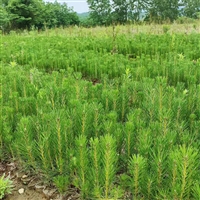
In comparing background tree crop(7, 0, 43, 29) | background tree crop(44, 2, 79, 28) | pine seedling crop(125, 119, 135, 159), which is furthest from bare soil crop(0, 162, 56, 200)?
background tree crop(44, 2, 79, 28)

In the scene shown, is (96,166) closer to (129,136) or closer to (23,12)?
(129,136)

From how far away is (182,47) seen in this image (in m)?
5.31

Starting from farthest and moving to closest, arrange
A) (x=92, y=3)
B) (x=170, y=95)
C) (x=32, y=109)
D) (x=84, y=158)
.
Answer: (x=92, y=3) < (x=32, y=109) < (x=170, y=95) < (x=84, y=158)

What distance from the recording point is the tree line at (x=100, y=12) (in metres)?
23.3

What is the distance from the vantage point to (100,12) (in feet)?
135

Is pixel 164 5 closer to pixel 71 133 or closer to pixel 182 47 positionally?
pixel 182 47

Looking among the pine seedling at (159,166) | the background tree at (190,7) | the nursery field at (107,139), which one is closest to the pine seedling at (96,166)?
the nursery field at (107,139)

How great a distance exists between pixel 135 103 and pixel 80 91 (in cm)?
58

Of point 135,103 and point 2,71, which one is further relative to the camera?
point 2,71

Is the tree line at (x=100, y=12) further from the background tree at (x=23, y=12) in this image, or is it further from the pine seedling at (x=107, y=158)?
the pine seedling at (x=107, y=158)

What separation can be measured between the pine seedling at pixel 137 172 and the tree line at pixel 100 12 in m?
23.0

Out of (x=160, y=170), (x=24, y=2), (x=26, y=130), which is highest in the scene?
(x=24, y=2)

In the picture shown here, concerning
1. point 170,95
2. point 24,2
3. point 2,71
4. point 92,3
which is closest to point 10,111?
point 170,95

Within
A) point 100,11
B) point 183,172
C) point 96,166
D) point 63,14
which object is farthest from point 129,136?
point 100,11
